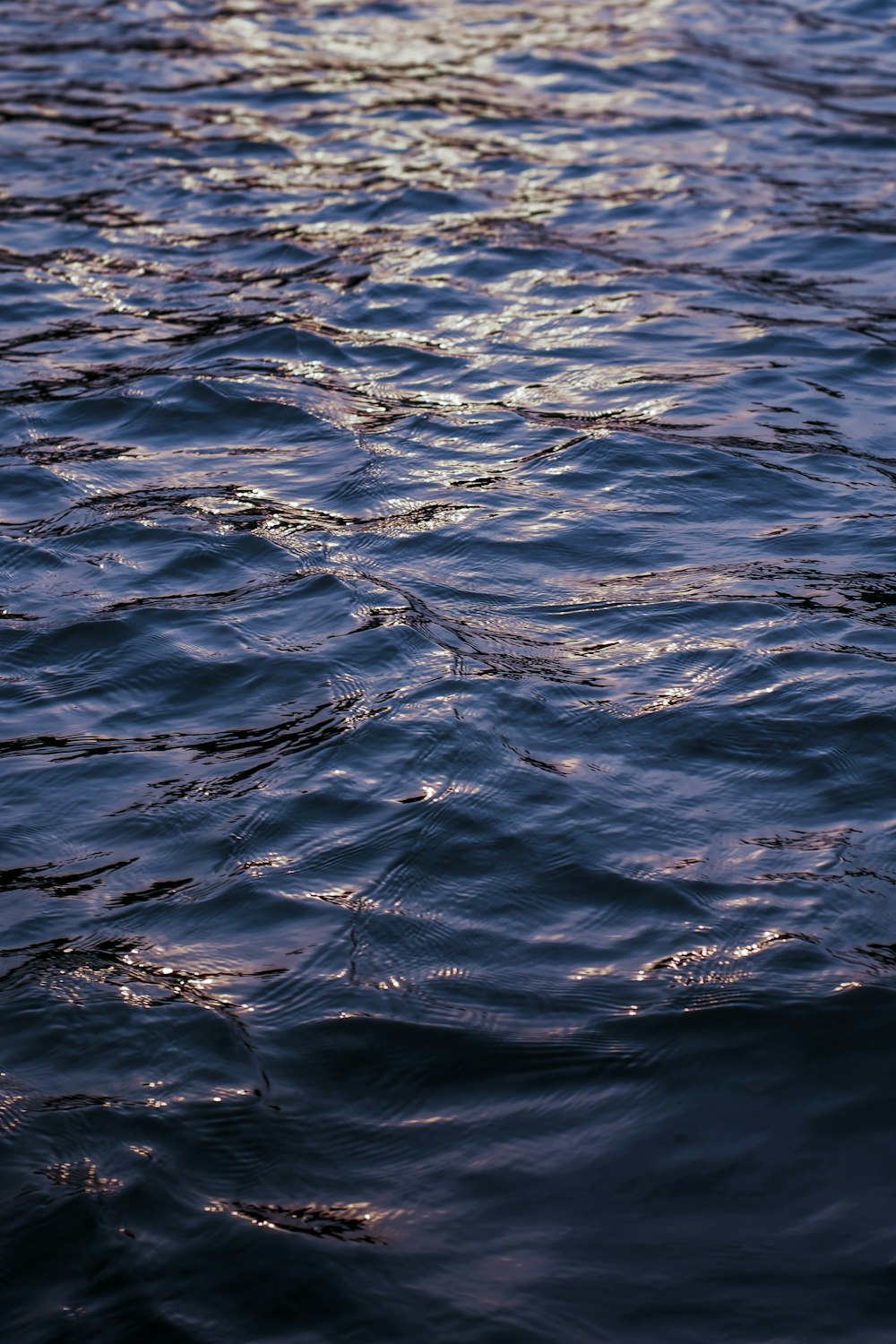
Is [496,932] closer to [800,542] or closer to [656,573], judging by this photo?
[656,573]

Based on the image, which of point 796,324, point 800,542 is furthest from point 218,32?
point 800,542

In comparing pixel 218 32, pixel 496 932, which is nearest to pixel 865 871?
pixel 496 932

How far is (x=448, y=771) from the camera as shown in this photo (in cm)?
421

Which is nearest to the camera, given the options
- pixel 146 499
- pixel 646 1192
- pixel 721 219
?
pixel 646 1192

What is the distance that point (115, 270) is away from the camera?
8.23 meters

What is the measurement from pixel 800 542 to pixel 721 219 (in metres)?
4.14

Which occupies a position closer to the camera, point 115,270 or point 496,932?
point 496,932

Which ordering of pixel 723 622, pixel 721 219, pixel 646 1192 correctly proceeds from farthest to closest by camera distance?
pixel 721 219, pixel 723 622, pixel 646 1192

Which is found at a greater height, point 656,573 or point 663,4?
point 663,4

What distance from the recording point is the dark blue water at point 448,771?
2.92 metres

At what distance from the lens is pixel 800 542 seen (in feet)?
17.6

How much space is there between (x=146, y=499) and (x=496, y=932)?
113 inches

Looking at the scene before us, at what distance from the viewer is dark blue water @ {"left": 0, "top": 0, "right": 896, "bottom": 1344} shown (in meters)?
2.92

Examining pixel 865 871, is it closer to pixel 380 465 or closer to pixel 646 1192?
pixel 646 1192
